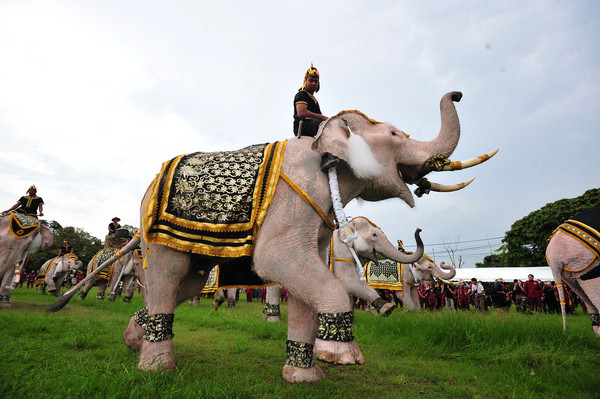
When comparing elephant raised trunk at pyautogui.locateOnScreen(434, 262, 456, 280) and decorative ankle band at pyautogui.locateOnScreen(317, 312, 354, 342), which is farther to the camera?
elephant raised trunk at pyautogui.locateOnScreen(434, 262, 456, 280)

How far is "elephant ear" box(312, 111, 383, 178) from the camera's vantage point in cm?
301

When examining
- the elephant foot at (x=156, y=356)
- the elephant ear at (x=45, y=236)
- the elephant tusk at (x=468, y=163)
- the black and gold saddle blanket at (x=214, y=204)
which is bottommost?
the elephant foot at (x=156, y=356)

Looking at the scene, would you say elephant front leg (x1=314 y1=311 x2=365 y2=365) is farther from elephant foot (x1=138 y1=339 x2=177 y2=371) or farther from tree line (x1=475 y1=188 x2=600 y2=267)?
tree line (x1=475 y1=188 x2=600 y2=267)

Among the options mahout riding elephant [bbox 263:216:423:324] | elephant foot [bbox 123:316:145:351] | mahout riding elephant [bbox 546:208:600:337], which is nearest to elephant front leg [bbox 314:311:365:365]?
elephant foot [bbox 123:316:145:351]

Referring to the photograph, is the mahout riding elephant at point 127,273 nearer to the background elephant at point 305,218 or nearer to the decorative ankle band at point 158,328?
the background elephant at point 305,218

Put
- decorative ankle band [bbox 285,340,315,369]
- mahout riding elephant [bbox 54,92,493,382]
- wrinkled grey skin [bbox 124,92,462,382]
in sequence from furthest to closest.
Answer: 1. decorative ankle band [bbox 285,340,315,369]
2. mahout riding elephant [bbox 54,92,493,382]
3. wrinkled grey skin [bbox 124,92,462,382]

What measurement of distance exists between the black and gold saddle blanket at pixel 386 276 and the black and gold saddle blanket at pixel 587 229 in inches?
302

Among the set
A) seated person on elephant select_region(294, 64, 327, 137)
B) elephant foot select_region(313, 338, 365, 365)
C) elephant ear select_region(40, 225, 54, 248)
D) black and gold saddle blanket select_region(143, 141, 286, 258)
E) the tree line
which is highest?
the tree line

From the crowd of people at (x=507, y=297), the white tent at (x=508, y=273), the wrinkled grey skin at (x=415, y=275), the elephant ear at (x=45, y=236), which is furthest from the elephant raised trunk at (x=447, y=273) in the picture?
the white tent at (x=508, y=273)

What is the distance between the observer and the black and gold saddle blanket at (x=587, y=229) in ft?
16.7

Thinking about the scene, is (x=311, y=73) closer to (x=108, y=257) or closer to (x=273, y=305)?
(x=273, y=305)

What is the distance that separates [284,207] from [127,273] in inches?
474

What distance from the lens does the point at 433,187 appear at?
367 cm

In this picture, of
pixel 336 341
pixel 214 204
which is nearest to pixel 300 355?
pixel 336 341
